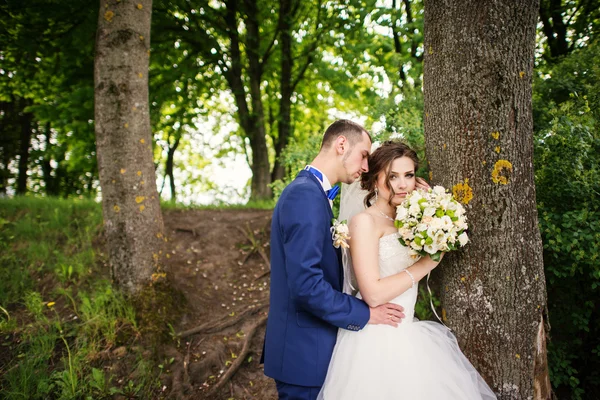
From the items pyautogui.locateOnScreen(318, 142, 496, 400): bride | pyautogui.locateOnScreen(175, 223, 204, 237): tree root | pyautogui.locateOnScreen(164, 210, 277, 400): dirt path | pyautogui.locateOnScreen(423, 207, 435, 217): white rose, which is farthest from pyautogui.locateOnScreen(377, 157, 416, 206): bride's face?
pyautogui.locateOnScreen(175, 223, 204, 237): tree root

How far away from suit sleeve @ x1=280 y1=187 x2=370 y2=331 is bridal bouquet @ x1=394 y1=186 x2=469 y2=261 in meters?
0.54

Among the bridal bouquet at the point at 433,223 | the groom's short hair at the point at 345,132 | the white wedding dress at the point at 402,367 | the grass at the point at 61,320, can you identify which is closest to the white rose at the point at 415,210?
the bridal bouquet at the point at 433,223

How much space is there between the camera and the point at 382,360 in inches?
95.6

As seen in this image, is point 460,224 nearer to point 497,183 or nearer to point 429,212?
point 429,212

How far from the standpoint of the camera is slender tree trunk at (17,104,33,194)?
1459 cm

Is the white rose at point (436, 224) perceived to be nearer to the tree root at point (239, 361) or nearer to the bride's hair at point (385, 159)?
the bride's hair at point (385, 159)

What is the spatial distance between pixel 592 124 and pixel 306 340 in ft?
10.4

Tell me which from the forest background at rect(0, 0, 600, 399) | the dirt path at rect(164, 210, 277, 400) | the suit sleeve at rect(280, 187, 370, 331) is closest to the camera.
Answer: the suit sleeve at rect(280, 187, 370, 331)

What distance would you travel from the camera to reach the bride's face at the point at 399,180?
282 centimetres

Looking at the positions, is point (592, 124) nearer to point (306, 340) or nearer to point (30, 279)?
point (306, 340)

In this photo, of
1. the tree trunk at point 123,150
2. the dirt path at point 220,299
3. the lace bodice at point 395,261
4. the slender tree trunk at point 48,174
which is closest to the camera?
the lace bodice at point 395,261

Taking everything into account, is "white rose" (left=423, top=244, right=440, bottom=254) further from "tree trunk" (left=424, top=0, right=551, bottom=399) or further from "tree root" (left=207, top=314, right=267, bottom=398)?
"tree root" (left=207, top=314, right=267, bottom=398)

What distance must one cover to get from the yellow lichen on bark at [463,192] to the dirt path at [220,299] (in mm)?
3011

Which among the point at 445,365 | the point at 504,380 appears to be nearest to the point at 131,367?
the point at 445,365
